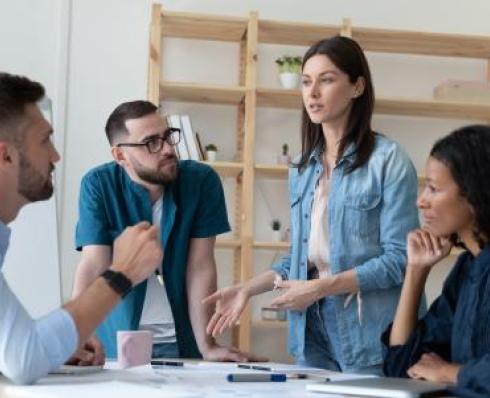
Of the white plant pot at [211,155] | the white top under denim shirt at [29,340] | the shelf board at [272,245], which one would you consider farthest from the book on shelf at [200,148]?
the white top under denim shirt at [29,340]

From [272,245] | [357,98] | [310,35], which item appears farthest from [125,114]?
[310,35]

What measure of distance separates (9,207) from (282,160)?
250cm

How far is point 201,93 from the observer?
155 inches

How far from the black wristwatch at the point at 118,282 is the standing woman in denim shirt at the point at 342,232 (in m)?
0.50

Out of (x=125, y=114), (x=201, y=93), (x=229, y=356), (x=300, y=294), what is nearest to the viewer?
(x=300, y=294)

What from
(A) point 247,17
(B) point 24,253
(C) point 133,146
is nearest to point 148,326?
(C) point 133,146

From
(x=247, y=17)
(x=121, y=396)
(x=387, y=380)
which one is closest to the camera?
(x=121, y=396)

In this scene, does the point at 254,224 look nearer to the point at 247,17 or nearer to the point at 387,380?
the point at 247,17

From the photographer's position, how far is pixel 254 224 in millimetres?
4105

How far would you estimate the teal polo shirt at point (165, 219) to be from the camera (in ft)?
7.50

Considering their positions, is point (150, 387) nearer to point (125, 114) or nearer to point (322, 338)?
point (322, 338)

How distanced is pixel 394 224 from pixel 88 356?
31.6 inches

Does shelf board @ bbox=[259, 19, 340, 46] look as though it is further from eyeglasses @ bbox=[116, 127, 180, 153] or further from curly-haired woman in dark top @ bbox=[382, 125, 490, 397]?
curly-haired woman in dark top @ bbox=[382, 125, 490, 397]

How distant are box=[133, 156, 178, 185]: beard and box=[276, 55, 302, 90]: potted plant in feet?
5.43
